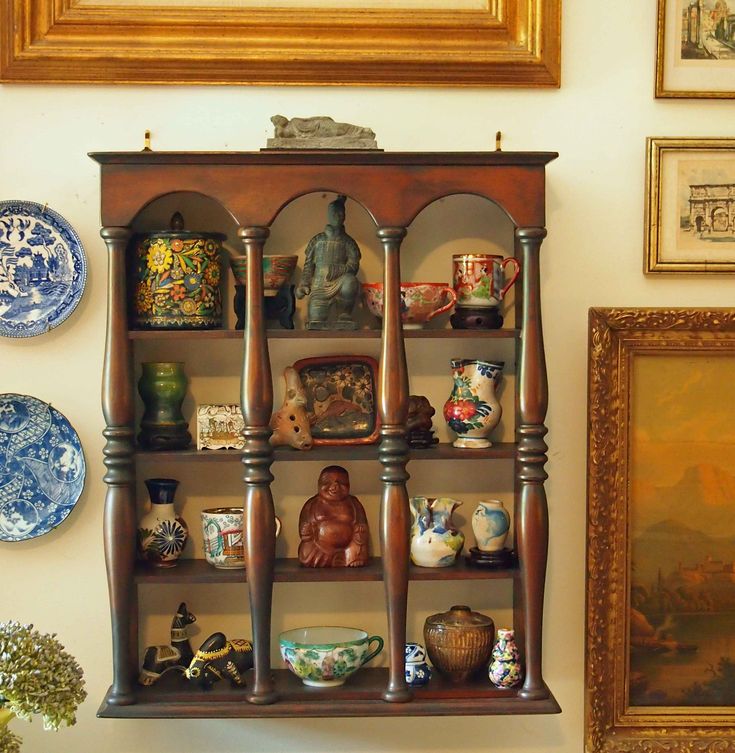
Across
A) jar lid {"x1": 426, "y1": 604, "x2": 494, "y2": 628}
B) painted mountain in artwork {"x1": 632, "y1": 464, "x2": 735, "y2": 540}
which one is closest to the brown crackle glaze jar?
jar lid {"x1": 426, "y1": 604, "x2": 494, "y2": 628}

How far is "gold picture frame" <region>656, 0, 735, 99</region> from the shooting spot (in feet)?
6.73

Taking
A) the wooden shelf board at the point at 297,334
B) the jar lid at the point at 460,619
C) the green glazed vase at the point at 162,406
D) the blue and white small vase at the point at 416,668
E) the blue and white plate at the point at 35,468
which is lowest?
the blue and white small vase at the point at 416,668

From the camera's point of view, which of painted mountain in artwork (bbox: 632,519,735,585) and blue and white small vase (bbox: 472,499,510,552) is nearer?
blue and white small vase (bbox: 472,499,510,552)

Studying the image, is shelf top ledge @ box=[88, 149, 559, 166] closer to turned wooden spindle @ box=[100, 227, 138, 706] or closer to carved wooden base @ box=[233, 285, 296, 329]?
turned wooden spindle @ box=[100, 227, 138, 706]

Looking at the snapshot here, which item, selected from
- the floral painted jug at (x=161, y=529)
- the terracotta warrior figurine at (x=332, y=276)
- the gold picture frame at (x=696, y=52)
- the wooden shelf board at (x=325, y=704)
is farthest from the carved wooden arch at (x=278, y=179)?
the wooden shelf board at (x=325, y=704)

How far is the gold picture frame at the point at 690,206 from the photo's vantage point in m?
2.05

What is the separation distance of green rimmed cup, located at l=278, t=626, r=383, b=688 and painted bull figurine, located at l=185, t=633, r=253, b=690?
8cm

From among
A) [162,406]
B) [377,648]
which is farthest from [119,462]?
[377,648]

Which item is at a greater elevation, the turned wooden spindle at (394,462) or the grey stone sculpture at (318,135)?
the grey stone sculpture at (318,135)

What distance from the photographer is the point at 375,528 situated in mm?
2064

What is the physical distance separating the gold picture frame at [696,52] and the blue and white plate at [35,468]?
1.38 m

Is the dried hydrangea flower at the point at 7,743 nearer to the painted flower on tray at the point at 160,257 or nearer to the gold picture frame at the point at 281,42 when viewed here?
the painted flower on tray at the point at 160,257

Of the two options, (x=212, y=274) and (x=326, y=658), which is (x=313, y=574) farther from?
(x=212, y=274)

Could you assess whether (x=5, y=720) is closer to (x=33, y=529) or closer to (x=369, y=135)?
(x=33, y=529)
